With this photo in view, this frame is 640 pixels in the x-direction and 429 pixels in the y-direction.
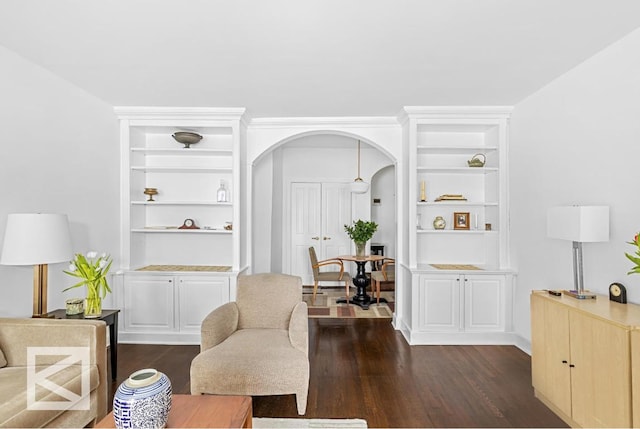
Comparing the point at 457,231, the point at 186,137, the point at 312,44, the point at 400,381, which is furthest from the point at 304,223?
the point at 312,44

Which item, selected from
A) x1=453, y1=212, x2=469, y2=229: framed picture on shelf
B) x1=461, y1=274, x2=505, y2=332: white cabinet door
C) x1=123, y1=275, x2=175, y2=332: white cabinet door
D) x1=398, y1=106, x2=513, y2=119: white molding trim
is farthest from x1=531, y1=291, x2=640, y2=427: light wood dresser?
x1=123, y1=275, x2=175, y2=332: white cabinet door

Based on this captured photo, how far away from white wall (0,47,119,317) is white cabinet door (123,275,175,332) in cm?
46

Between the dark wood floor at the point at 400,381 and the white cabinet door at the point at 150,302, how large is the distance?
0.25 m

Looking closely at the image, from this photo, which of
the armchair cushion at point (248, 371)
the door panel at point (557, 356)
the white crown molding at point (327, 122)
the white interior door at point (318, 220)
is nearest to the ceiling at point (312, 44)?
the white crown molding at point (327, 122)

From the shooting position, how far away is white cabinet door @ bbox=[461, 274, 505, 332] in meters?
3.75

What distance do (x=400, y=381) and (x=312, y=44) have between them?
9.07 feet

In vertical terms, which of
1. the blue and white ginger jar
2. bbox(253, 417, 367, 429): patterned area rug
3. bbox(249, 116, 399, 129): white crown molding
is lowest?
bbox(253, 417, 367, 429): patterned area rug

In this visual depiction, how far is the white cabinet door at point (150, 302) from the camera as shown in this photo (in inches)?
149

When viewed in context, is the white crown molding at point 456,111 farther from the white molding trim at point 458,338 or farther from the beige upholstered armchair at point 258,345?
the white molding trim at point 458,338

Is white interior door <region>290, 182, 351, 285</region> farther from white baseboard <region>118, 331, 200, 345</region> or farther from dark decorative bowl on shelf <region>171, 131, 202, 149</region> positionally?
white baseboard <region>118, 331, 200, 345</region>

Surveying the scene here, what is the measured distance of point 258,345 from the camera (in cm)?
247

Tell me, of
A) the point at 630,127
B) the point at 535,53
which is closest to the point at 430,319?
the point at 630,127

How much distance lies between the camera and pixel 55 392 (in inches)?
69.9

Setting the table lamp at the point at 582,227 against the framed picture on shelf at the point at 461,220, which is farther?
the framed picture on shelf at the point at 461,220
